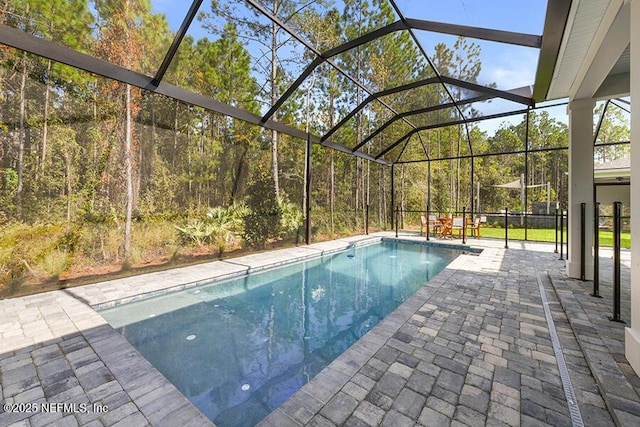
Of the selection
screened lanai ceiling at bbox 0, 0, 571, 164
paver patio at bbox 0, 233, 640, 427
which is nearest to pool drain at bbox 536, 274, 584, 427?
paver patio at bbox 0, 233, 640, 427

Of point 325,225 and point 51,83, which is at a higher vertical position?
point 51,83

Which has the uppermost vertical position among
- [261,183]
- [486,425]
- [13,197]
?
[261,183]

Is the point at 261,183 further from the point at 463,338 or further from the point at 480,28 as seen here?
the point at 463,338

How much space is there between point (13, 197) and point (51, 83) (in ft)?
5.66

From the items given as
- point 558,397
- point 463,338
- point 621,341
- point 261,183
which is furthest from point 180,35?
point 621,341

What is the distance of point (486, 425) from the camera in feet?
4.99

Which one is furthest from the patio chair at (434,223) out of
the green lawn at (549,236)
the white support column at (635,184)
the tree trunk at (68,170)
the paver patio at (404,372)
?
the tree trunk at (68,170)

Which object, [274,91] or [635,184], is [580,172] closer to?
[635,184]

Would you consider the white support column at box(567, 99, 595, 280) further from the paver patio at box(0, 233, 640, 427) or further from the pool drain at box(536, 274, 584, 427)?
the pool drain at box(536, 274, 584, 427)

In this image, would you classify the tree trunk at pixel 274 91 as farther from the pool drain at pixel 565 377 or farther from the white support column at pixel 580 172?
the pool drain at pixel 565 377

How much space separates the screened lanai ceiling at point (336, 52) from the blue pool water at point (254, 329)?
3334 mm

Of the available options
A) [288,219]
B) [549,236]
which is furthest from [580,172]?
[549,236]

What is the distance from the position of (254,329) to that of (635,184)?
12.2 feet

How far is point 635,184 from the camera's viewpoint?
6.28 feet
